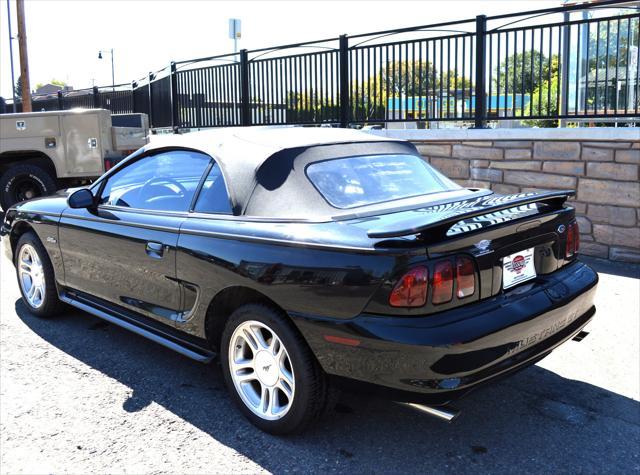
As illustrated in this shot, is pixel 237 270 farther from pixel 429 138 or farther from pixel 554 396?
pixel 429 138

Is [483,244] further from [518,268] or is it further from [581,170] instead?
[581,170]

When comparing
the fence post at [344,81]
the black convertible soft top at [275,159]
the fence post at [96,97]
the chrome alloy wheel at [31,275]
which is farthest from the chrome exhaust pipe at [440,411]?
the fence post at [96,97]

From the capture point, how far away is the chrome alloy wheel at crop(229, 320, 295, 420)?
3.15m

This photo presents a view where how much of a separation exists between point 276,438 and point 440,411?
0.90m

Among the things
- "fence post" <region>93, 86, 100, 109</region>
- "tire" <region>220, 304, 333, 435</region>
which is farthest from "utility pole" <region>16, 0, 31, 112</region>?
"tire" <region>220, 304, 333, 435</region>

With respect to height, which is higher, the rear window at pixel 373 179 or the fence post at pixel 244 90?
the fence post at pixel 244 90

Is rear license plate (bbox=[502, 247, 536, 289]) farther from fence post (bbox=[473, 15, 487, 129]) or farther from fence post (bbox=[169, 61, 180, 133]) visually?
fence post (bbox=[169, 61, 180, 133])

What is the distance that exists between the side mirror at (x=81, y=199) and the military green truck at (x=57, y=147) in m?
6.08

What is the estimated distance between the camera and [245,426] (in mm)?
3383

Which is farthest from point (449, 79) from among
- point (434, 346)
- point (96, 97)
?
point (96, 97)

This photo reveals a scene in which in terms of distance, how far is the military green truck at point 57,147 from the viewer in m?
10.2

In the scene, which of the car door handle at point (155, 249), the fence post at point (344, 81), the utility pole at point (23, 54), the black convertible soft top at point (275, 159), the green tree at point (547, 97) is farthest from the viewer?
the utility pole at point (23, 54)

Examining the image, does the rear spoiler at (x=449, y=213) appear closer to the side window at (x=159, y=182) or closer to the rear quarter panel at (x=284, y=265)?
the rear quarter panel at (x=284, y=265)

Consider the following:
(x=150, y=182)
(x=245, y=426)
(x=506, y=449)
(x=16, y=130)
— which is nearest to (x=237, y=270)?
(x=245, y=426)
